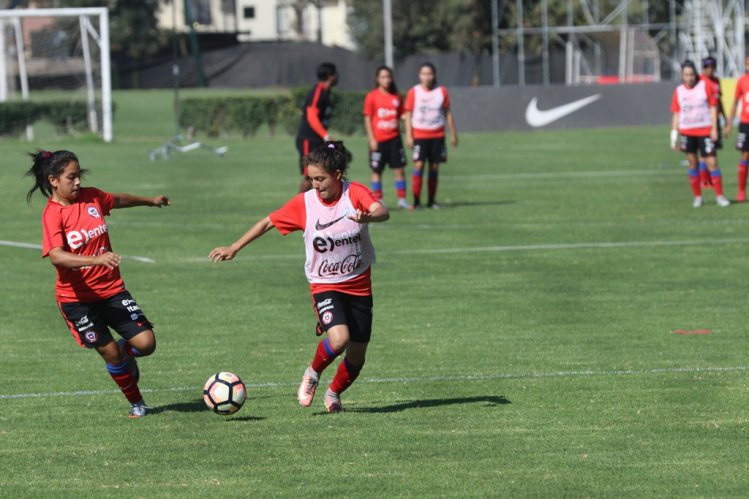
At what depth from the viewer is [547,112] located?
43.7 metres

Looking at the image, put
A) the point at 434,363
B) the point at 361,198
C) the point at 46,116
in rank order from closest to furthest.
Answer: the point at 361,198, the point at 434,363, the point at 46,116

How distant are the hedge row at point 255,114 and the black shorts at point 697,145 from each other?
24.2 metres

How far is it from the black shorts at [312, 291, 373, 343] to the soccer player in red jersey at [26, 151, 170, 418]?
3.76ft

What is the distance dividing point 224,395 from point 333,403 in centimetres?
75

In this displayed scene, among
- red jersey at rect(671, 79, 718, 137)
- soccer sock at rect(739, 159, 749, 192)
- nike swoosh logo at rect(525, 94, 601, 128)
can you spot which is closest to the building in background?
nike swoosh logo at rect(525, 94, 601, 128)

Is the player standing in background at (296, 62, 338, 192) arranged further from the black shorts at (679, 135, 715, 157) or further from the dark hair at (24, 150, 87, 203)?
the dark hair at (24, 150, 87, 203)

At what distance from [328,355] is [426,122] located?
13140 millimetres

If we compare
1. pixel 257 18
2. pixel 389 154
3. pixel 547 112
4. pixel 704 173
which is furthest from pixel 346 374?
pixel 257 18

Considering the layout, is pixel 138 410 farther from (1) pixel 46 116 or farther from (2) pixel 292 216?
(1) pixel 46 116

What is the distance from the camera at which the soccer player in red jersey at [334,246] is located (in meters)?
8.47

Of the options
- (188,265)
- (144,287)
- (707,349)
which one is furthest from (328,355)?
(188,265)

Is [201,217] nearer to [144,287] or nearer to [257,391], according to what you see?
[144,287]

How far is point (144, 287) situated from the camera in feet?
49.8

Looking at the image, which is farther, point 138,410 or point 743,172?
point 743,172
